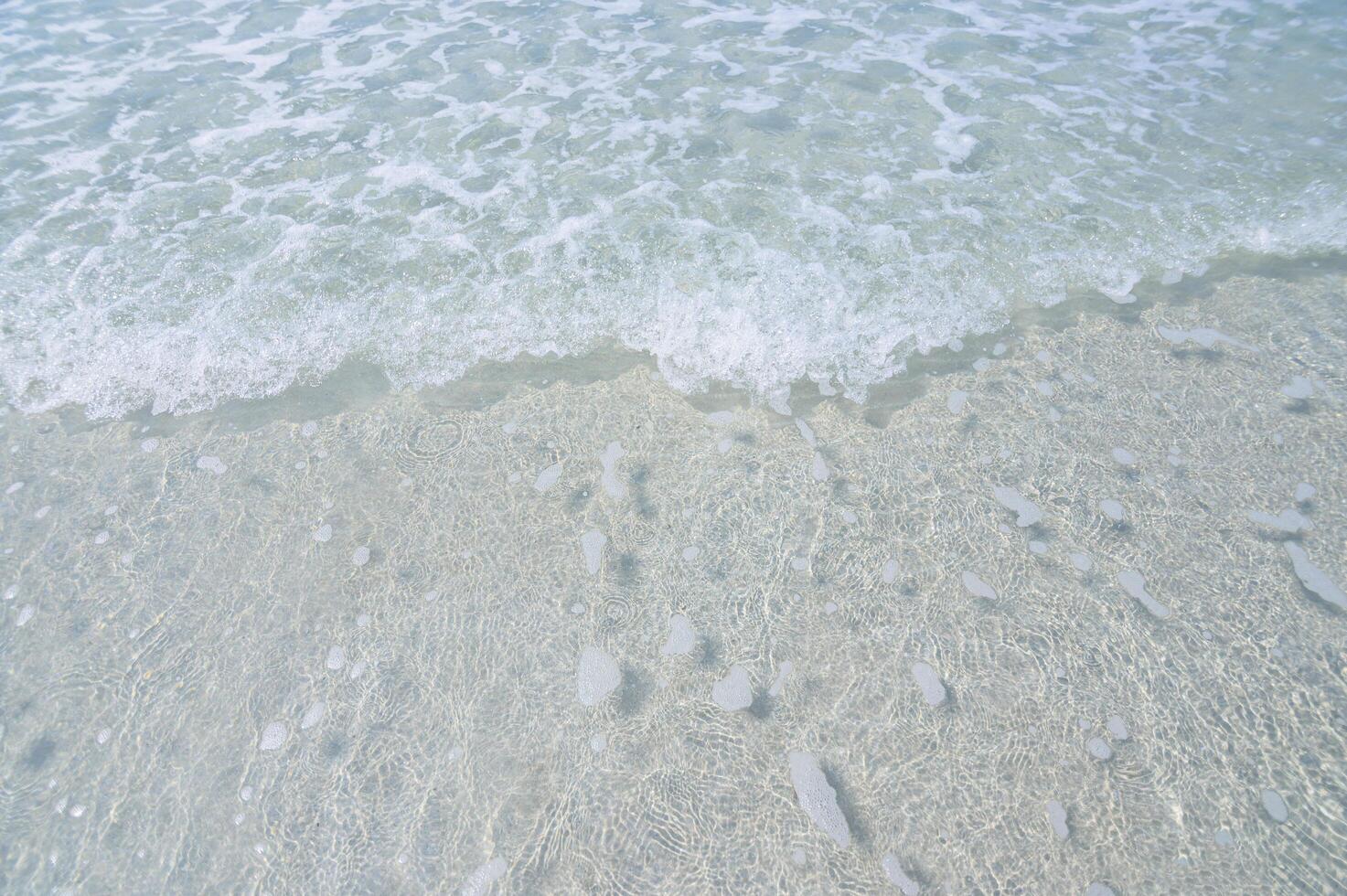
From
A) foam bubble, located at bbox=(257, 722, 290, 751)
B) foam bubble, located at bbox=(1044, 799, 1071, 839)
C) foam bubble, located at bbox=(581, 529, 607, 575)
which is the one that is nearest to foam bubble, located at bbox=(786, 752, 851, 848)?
foam bubble, located at bbox=(1044, 799, 1071, 839)

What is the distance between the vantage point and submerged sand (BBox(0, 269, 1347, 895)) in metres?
2.43

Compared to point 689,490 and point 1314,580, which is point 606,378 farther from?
point 1314,580

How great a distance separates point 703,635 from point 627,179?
3842 mm

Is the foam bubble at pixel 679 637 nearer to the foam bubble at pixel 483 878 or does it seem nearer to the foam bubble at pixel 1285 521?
the foam bubble at pixel 483 878

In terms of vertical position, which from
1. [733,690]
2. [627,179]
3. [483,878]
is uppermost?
[627,179]

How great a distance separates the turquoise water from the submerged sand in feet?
1.76

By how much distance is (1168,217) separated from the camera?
15.9 feet

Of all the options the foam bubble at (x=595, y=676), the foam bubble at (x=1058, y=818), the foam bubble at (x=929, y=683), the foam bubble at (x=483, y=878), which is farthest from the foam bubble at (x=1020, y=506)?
the foam bubble at (x=483, y=878)

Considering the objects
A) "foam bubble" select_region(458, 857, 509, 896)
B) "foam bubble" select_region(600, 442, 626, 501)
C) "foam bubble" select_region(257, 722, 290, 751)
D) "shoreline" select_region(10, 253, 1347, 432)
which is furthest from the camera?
"shoreline" select_region(10, 253, 1347, 432)

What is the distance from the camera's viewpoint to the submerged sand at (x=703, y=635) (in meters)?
2.43

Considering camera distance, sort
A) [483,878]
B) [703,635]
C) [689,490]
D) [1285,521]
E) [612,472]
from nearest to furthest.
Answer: [483,878]
[703,635]
[1285,521]
[689,490]
[612,472]

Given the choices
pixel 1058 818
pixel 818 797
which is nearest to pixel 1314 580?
pixel 1058 818

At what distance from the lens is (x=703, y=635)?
2928 mm

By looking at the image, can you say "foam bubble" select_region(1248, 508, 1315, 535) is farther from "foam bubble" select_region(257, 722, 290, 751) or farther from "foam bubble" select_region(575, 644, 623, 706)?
"foam bubble" select_region(257, 722, 290, 751)
